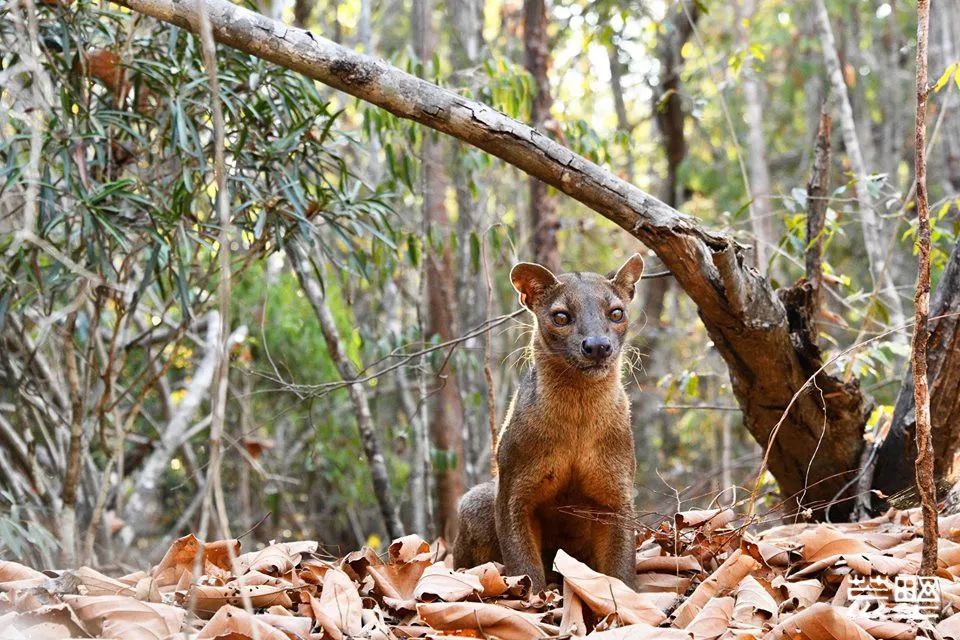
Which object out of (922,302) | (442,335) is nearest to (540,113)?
(442,335)

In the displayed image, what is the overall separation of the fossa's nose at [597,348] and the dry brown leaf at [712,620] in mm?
1267

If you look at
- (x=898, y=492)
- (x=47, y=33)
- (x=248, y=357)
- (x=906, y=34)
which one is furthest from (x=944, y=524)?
(x=906, y=34)

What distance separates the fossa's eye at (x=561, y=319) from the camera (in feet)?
16.1

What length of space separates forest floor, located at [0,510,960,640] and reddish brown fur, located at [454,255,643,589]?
27 centimetres

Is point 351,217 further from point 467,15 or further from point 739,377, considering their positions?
point 467,15

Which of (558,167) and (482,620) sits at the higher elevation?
(558,167)

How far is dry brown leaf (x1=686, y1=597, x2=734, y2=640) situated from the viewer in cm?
354

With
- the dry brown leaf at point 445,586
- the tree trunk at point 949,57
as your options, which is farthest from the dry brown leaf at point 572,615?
the tree trunk at point 949,57

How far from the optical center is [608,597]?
12.6 ft

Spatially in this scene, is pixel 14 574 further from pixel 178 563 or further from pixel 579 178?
pixel 579 178
